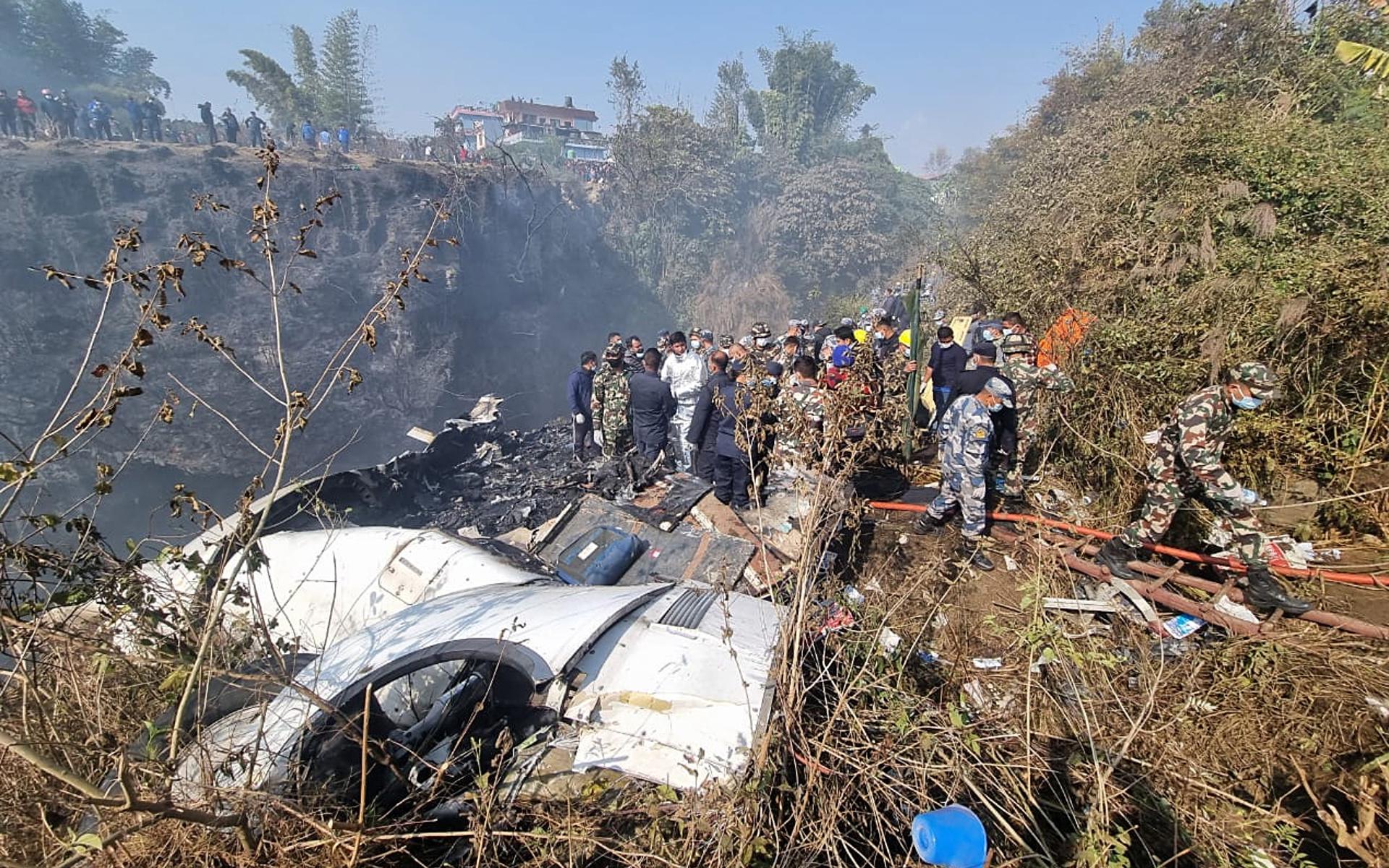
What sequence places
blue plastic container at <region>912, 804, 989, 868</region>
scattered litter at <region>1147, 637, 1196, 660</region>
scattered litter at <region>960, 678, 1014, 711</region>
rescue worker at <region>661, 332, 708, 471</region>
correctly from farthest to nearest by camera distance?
rescue worker at <region>661, 332, 708, 471</region> < scattered litter at <region>1147, 637, 1196, 660</region> < scattered litter at <region>960, 678, 1014, 711</region> < blue plastic container at <region>912, 804, 989, 868</region>

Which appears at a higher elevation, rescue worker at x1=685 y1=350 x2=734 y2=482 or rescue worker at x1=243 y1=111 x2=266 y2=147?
rescue worker at x1=243 y1=111 x2=266 y2=147

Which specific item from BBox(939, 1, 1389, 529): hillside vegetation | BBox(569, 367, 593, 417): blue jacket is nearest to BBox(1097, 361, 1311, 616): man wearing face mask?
BBox(939, 1, 1389, 529): hillside vegetation

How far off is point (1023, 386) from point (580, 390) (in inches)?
206

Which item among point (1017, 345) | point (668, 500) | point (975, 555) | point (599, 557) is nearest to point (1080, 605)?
point (975, 555)

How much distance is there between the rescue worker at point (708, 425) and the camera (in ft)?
17.8

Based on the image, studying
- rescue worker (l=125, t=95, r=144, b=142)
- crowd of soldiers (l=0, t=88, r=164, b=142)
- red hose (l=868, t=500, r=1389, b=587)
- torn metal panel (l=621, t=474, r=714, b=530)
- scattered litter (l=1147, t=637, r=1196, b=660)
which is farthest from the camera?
rescue worker (l=125, t=95, r=144, b=142)

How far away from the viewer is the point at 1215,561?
397 cm

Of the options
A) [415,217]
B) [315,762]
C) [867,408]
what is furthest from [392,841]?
[415,217]

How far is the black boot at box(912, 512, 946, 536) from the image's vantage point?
5.00 m

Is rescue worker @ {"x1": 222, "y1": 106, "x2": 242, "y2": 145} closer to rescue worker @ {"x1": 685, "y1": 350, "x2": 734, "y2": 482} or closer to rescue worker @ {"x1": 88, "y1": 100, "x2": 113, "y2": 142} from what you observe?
rescue worker @ {"x1": 88, "y1": 100, "x2": 113, "y2": 142}

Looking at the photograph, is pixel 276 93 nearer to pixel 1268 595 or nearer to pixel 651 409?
pixel 651 409

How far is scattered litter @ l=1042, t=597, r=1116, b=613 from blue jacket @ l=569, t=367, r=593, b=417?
5649mm

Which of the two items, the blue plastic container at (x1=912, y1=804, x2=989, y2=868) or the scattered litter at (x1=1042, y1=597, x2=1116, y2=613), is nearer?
the blue plastic container at (x1=912, y1=804, x2=989, y2=868)

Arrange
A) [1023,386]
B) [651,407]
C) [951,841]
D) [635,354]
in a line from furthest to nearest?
[635,354] → [651,407] → [1023,386] → [951,841]
